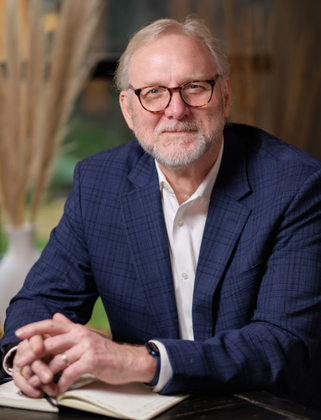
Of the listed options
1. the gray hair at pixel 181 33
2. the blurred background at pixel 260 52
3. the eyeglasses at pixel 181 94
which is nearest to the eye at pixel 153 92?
the eyeglasses at pixel 181 94

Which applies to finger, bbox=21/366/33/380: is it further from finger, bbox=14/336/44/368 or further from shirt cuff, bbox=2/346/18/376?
shirt cuff, bbox=2/346/18/376

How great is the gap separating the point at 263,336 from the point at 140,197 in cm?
56

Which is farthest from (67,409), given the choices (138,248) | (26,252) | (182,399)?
(26,252)

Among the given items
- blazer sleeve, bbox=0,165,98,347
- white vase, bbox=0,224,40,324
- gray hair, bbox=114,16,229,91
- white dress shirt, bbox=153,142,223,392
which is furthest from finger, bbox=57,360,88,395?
white vase, bbox=0,224,40,324

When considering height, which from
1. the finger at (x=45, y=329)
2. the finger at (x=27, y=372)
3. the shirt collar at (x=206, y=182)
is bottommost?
the finger at (x=27, y=372)

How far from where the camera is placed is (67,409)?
1.19 metres

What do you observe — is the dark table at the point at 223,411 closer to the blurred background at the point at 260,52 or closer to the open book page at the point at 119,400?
the open book page at the point at 119,400

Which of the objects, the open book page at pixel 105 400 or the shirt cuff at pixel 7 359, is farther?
the shirt cuff at pixel 7 359

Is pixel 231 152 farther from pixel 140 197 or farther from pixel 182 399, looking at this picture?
pixel 182 399

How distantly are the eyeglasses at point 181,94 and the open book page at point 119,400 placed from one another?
72cm

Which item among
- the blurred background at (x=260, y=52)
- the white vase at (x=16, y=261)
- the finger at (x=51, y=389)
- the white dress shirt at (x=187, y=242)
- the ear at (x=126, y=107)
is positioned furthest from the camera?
the blurred background at (x=260, y=52)

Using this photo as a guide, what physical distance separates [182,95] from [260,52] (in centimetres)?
229

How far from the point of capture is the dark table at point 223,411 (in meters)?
1.12

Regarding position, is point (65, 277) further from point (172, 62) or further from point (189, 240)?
point (172, 62)
